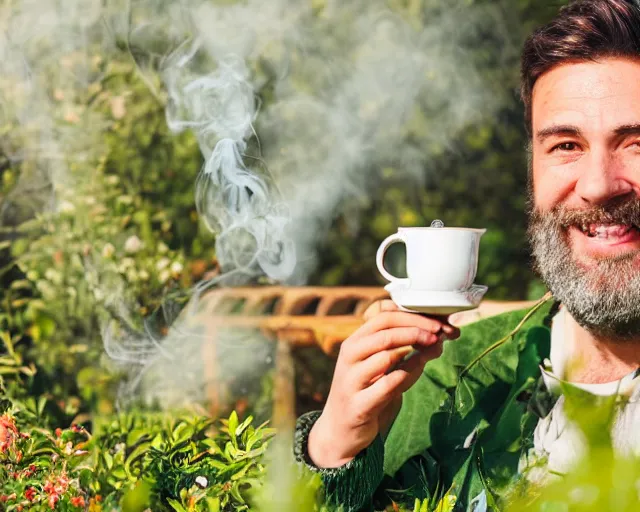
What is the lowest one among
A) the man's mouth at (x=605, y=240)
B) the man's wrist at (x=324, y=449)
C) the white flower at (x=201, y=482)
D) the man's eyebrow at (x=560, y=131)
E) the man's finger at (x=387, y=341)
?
the man's wrist at (x=324, y=449)

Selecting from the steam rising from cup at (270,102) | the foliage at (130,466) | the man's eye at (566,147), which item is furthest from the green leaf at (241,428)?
the steam rising from cup at (270,102)

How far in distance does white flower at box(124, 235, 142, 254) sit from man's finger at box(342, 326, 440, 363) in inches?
77.8

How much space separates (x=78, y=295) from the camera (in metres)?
3.32

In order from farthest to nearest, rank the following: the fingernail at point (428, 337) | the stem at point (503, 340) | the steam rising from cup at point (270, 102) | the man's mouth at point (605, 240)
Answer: the steam rising from cup at point (270, 102) → the stem at point (503, 340) → the man's mouth at point (605, 240) → the fingernail at point (428, 337)

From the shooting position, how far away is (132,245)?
337cm

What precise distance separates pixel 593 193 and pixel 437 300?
522mm

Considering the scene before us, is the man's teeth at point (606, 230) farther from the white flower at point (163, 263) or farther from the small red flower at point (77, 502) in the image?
the white flower at point (163, 263)

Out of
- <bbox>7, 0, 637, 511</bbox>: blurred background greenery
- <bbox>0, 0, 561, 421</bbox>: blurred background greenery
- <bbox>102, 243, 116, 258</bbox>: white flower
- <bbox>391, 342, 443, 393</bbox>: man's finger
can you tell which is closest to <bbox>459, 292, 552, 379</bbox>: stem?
<bbox>391, 342, 443, 393</bbox>: man's finger

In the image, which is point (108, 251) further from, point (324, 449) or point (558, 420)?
point (558, 420)

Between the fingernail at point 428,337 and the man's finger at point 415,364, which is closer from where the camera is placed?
the fingernail at point 428,337

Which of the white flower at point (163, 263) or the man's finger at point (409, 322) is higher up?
the man's finger at point (409, 322)

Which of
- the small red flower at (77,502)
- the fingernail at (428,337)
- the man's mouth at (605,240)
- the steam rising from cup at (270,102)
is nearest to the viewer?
the small red flower at (77,502)

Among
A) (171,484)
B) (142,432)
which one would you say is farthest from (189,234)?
(171,484)

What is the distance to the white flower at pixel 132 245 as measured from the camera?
3.37 m
